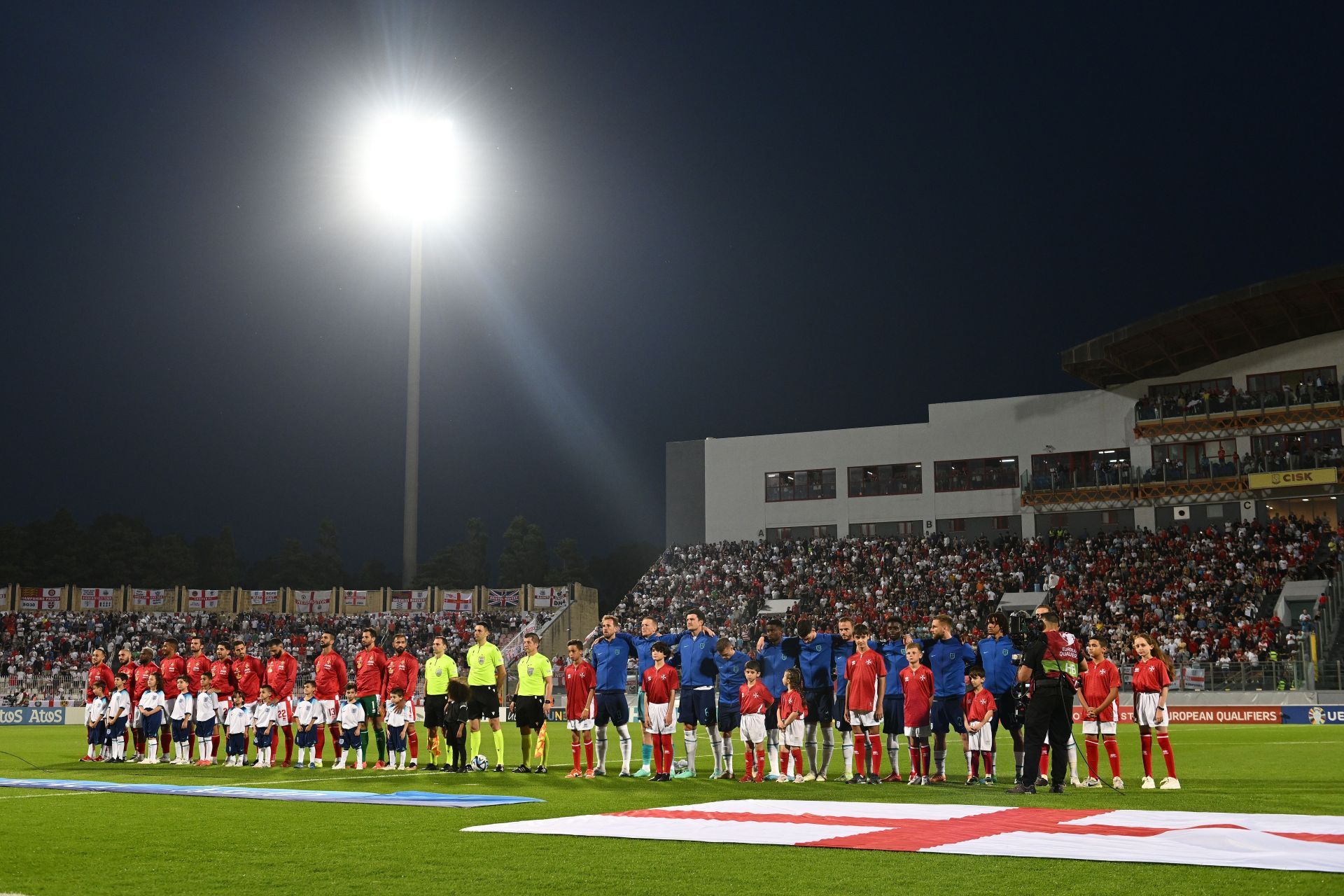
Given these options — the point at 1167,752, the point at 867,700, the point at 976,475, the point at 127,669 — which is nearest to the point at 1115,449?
the point at 976,475

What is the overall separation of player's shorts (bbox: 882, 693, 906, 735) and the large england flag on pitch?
3402 mm

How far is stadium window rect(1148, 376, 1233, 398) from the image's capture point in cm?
5041

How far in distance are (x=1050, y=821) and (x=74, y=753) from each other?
66.3 ft

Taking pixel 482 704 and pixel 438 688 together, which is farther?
pixel 438 688

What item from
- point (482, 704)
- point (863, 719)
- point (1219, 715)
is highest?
point (482, 704)

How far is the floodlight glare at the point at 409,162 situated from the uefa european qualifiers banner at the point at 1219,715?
28005 mm

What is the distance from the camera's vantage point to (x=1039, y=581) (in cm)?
4744

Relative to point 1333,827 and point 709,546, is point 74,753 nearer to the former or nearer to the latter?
point 1333,827

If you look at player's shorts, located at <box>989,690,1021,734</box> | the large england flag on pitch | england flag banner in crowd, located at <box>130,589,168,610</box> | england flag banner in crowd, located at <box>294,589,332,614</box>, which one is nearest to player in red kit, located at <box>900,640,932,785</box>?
player's shorts, located at <box>989,690,1021,734</box>

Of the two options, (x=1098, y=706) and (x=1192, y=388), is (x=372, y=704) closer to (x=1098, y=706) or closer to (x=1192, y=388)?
(x=1098, y=706)

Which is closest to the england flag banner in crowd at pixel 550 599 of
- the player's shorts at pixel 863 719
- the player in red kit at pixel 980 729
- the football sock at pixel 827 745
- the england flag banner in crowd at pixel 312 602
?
the england flag banner in crowd at pixel 312 602

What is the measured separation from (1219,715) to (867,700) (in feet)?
76.7

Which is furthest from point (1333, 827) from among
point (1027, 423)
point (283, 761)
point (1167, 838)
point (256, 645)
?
point (256, 645)

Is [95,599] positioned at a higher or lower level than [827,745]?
higher
